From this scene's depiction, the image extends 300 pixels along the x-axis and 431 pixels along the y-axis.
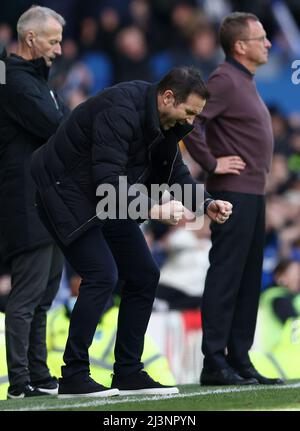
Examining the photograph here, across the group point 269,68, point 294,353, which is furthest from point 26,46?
point 269,68

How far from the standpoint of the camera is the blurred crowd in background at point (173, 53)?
1201cm

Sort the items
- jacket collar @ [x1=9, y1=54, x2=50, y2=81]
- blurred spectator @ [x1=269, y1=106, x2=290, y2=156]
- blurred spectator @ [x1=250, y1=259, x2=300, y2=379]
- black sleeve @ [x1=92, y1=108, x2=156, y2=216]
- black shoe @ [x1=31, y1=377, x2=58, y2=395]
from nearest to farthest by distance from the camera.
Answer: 1. black sleeve @ [x1=92, y1=108, x2=156, y2=216]
2. black shoe @ [x1=31, y1=377, x2=58, y2=395]
3. jacket collar @ [x1=9, y1=54, x2=50, y2=81]
4. blurred spectator @ [x1=250, y1=259, x2=300, y2=379]
5. blurred spectator @ [x1=269, y1=106, x2=290, y2=156]

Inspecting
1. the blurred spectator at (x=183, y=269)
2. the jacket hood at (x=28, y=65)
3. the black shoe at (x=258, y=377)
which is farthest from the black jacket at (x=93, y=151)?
the blurred spectator at (x=183, y=269)

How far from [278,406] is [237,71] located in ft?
7.61

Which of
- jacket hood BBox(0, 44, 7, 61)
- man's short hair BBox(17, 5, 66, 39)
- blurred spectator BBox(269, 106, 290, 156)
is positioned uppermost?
man's short hair BBox(17, 5, 66, 39)

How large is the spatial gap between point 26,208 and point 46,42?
0.93m

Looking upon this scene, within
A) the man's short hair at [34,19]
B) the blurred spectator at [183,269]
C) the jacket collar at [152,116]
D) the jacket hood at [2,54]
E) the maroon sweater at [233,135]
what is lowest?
the blurred spectator at [183,269]

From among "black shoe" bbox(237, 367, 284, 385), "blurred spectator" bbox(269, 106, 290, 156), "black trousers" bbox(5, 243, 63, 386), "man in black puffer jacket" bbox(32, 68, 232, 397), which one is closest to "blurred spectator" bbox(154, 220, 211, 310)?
"blurred spectator" bbox(269, 106, 290, 156)

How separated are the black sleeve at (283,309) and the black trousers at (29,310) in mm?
3035

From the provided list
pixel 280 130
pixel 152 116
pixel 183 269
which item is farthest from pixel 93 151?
pixel 280 130

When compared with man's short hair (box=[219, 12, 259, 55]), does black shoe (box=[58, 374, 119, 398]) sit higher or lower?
lower

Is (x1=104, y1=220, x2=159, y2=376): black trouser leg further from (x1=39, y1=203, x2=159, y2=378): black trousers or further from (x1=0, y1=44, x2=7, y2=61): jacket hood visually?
(x1=0, y1=44, x2=7, y2=61): jacket hood

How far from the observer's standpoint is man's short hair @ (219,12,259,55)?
7.08 m

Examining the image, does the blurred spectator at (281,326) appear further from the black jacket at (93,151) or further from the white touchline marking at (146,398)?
the black jacket at (93,151)
